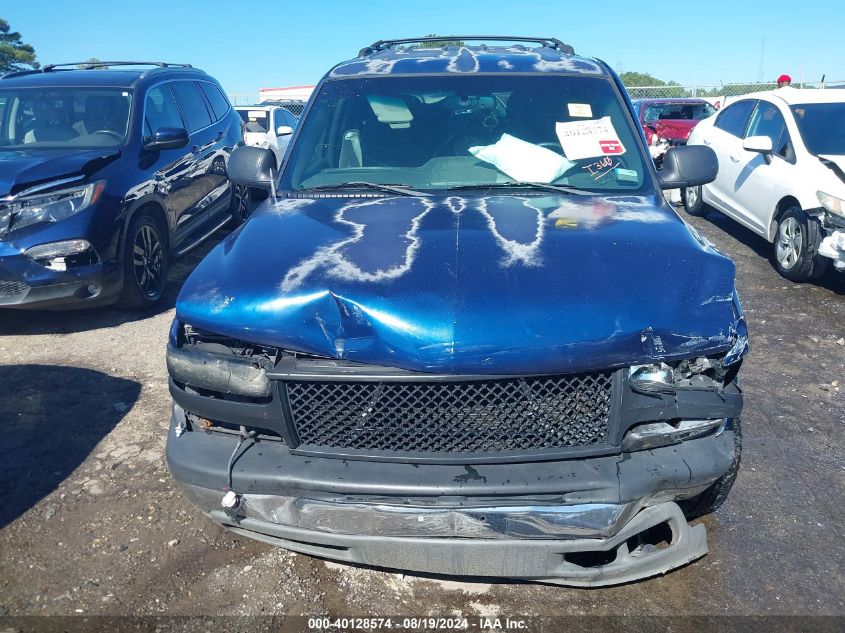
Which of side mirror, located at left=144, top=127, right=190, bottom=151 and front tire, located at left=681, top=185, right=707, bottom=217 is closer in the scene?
side mirror, located at left=144, top=127, right=190, bottom=151

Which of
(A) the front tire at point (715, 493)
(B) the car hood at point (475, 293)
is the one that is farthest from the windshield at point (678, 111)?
(A) the front tire at point (715, 493)

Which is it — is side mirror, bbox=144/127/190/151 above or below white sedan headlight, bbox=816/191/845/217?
above

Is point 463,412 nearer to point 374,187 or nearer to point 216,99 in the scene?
point 374,187

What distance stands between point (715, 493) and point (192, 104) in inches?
252

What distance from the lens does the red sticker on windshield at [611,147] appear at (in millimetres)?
3570

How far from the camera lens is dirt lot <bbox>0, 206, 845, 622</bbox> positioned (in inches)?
108

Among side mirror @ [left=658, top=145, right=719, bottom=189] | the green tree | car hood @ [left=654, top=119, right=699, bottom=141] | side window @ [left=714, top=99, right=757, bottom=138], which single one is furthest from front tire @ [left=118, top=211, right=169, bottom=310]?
the green tree

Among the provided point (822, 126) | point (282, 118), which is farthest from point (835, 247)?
point (282, 118)

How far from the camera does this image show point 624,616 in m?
2.68

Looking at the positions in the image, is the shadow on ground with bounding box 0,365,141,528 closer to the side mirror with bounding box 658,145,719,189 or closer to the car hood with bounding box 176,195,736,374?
the car hood with bounding box 176,195,736,374

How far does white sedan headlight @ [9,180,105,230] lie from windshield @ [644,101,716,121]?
13.8 metres

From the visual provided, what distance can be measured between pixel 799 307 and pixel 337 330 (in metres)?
5.26

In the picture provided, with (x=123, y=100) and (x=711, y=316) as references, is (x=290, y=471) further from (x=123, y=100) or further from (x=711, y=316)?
(x=123, y=100)

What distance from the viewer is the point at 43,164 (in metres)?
5.33
